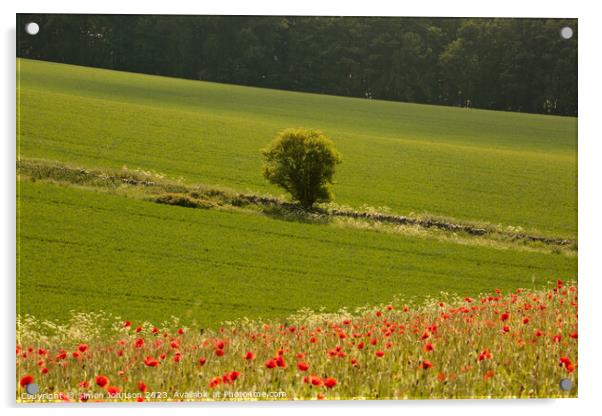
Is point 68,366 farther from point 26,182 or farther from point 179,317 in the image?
point 26,182

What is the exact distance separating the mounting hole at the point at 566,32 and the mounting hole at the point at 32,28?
586cm

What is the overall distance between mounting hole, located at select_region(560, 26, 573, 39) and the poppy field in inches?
130

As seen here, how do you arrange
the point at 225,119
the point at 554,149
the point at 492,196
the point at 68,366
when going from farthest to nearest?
the point at 225,119 → the point at 492,196 → the point at 554,149 → the point at 68,366

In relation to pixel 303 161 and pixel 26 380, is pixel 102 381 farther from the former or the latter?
pixel 303 161

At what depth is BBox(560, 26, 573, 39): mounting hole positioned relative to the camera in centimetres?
824

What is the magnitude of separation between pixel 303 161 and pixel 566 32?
3381 millimetres

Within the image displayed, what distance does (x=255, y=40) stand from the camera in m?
8.26

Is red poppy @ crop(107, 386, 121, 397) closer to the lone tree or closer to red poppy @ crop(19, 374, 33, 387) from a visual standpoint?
red poppy @ crop(19, 374, 33, 387)

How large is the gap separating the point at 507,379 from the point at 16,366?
4.83 meters

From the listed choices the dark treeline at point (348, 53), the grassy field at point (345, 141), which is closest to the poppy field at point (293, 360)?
the grassy field at point (345, 141)

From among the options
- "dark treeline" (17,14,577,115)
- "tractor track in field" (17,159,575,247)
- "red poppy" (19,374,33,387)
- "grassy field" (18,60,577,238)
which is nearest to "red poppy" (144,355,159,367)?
"red poppy" (19,374,33,387)

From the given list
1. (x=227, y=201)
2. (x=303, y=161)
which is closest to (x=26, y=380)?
(x=227, y=201)

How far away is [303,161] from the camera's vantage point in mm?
8414
